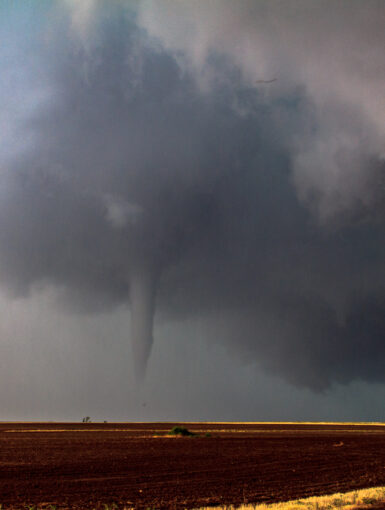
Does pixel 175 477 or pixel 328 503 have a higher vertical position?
pixel 328 503

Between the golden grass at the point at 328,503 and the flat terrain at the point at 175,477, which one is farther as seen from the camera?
the flat terrain at the point at 175,477

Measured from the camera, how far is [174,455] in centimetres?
5525

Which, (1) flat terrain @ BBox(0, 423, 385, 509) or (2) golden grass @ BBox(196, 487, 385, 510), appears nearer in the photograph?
(2) golden grass @ BBox(196, 487, 385, 510)

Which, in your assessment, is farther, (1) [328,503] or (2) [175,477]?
(2) [175,477]

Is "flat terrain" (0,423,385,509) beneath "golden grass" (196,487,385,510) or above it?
beneath

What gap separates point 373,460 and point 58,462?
2994 cm

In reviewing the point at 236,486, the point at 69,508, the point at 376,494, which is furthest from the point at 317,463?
the point at 69,508

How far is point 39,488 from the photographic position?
3167 cm

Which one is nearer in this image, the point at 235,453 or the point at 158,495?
the point at 158,495

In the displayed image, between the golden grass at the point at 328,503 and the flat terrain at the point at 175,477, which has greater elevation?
the golden grass at the point at 328,503

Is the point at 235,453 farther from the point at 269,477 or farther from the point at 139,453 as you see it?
the point at 269,477

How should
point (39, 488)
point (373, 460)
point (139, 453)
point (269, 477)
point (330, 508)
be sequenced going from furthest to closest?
point (139, 453) < point (373, 460) < point (269, 477) < point (39, 488) < point (330, 508)

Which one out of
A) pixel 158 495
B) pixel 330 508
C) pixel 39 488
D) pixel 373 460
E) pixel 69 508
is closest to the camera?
pixel 330 508

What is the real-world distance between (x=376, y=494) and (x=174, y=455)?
106ft
